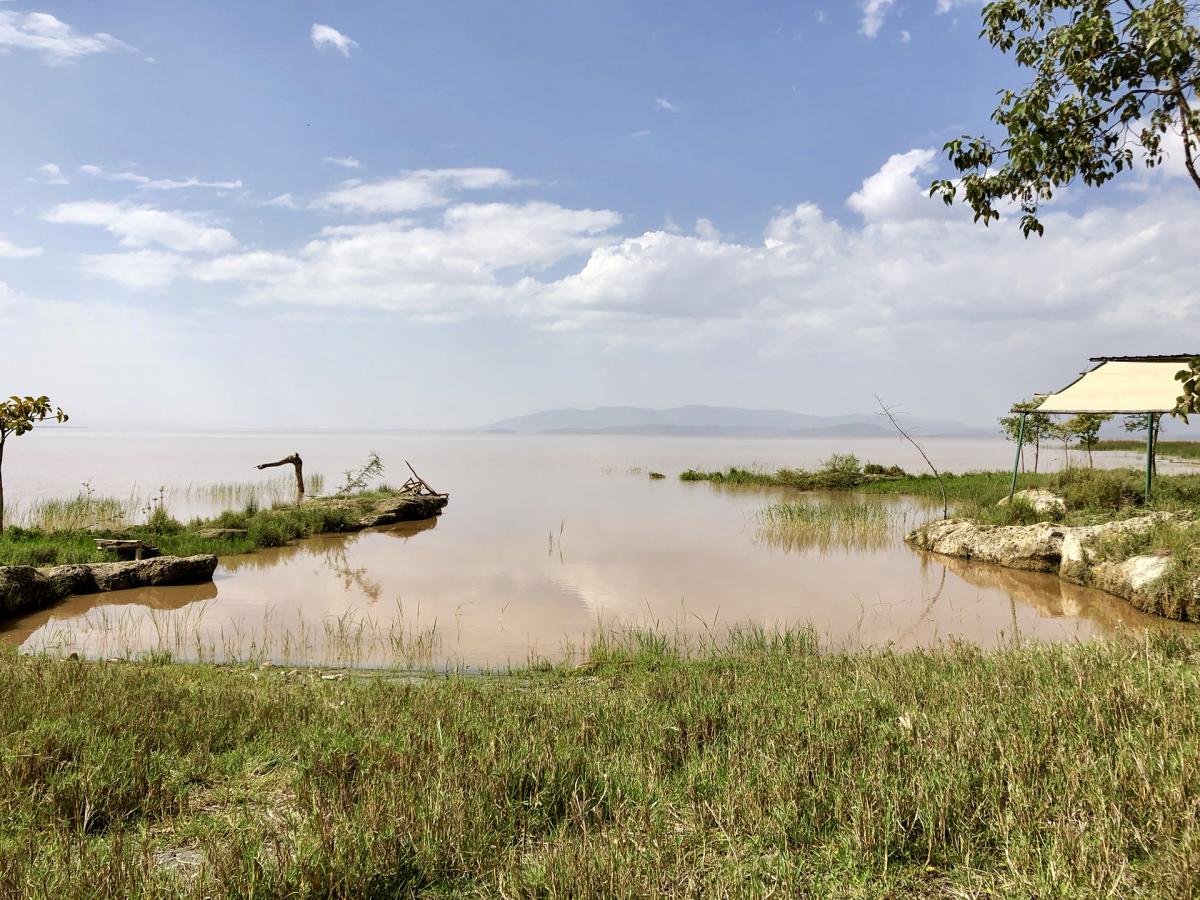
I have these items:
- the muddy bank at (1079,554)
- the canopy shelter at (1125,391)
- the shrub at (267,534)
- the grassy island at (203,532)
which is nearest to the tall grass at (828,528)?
the muddy bank at (1079,554)

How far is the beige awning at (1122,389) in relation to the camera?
1891cm

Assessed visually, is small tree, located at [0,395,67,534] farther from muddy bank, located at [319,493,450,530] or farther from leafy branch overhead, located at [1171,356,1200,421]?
leafy branch overhead, located at [1171,356,1200,421]

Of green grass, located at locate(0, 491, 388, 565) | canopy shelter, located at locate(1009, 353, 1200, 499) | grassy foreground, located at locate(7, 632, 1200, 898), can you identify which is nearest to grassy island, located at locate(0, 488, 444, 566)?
green grass, located at locate(0, 491, 388, 565)

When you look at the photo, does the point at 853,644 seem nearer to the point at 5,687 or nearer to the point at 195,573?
the point at 5,687

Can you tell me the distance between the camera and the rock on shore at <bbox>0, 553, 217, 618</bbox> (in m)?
12.2

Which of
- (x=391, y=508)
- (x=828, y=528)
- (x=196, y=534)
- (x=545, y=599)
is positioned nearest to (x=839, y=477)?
(x=828, y=528)

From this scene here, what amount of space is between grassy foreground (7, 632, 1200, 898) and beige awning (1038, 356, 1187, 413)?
52.2 ft

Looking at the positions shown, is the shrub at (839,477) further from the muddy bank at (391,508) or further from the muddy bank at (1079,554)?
the muddy bank at (391,508)

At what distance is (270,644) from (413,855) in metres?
8.27

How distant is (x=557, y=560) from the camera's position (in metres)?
18.1

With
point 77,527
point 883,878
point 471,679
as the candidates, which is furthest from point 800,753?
point 77,527

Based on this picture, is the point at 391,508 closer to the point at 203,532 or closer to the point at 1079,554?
the point at 203,532

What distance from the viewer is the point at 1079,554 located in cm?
1502

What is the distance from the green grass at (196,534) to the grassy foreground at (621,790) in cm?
1134
